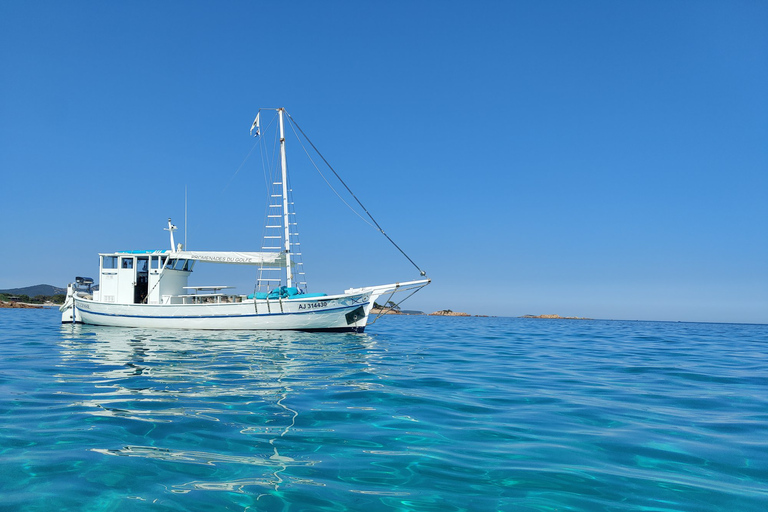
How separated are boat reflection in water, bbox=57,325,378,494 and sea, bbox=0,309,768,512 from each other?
0.11ft

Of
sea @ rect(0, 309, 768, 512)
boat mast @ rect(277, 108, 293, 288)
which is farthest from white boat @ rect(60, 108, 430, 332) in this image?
sea @ rect(0, 309, 768, 512)

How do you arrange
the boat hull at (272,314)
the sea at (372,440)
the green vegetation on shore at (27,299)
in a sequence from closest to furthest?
the sea at (372,440), the boat hull at (272,314), the green vegetation on shore at (27,299)

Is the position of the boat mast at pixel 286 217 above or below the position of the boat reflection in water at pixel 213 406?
above

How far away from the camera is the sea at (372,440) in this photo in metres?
4.18

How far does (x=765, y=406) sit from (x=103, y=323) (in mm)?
31116

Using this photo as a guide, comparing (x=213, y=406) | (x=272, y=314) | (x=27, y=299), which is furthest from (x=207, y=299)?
(x=27, y=299)

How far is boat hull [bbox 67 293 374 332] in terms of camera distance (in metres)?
24.3

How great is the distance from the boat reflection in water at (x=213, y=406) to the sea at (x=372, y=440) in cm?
3

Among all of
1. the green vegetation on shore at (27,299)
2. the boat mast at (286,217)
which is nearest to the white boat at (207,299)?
the boat mast at (286,217)

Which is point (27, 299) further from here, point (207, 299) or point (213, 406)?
point (213, 406)

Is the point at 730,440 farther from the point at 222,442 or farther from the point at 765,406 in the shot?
the point at 222,442

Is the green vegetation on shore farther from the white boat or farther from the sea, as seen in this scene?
the sea

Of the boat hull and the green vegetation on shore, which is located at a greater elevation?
the boat hull

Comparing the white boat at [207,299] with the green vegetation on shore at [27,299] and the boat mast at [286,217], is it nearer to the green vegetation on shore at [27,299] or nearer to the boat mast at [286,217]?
the boat mast at [286,217]
